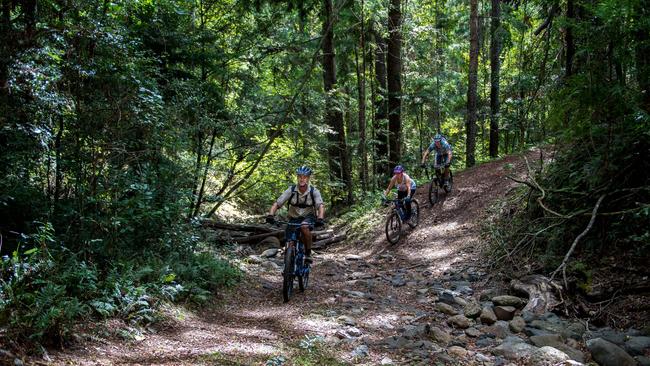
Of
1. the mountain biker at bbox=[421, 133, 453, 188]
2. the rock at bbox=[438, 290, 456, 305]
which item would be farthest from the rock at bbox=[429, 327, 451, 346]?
the mountain biker at bbox=[421, 133, 453, 188]

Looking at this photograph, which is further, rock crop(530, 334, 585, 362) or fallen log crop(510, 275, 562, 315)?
fallen log crop(510, 275, 562, 315)

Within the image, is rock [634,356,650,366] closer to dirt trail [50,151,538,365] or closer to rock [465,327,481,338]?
rock [465,327,481,338]

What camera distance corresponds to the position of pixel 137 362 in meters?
4.26

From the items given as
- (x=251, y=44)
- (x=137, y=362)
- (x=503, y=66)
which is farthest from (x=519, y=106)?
(x=137, y=362)

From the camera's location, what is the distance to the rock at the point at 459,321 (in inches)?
→ 244

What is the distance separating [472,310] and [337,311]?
1959 millimetres

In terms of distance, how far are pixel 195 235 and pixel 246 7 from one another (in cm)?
747

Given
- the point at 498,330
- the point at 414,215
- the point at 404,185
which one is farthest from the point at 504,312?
the point at 414,215

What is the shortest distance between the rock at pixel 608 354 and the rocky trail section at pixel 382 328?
0.01 metres

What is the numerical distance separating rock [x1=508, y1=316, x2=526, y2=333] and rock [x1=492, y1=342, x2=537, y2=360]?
1.90ft

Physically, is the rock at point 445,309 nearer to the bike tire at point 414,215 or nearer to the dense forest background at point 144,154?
the dense forest background at point 144,154

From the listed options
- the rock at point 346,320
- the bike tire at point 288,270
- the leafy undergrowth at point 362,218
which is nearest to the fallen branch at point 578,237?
the rock at point 346,320

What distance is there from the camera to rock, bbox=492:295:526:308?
664 centimetres

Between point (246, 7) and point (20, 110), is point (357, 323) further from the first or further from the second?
point (246, 7)
